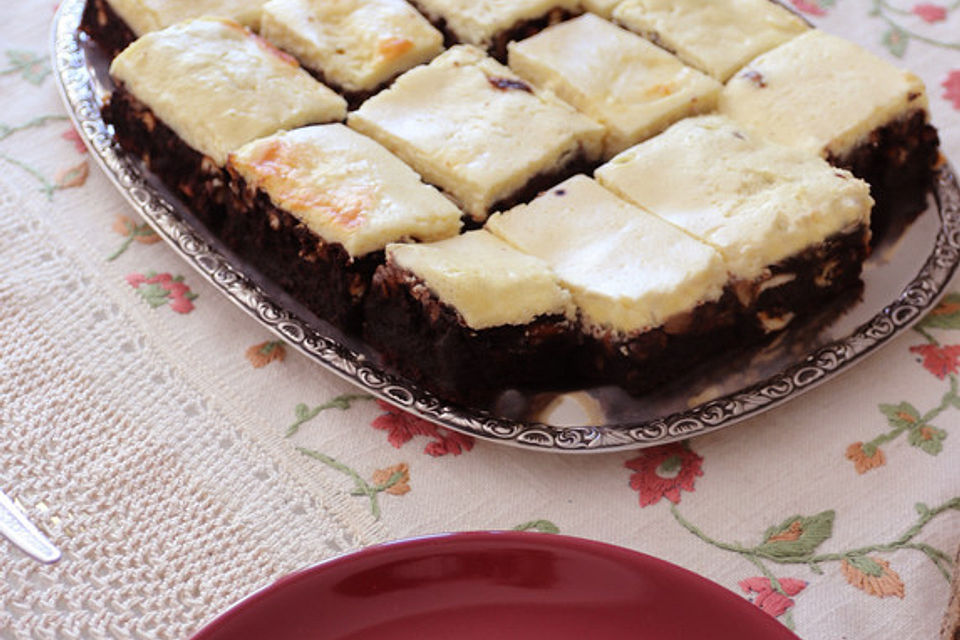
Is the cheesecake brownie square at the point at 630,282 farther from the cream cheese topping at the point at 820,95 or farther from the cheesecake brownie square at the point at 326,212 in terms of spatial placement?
the cream cheese topping at the point at 820,95

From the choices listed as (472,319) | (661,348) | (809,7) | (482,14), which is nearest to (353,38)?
(482,14)

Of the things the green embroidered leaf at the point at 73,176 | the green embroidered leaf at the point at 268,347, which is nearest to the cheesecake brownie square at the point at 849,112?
the green embroidered leaf at the point at 268,347

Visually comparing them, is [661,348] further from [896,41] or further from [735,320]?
[896,41]

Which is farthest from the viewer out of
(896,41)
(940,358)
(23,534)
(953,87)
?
(896,41)

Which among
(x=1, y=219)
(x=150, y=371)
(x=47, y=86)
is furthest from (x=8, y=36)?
(x=150, y=371)

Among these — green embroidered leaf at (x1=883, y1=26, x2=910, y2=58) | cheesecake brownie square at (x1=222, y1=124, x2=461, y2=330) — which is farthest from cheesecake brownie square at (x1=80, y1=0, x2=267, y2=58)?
green embroidered leaf at (x1=883, y1=26, x2=910, y2=58)
